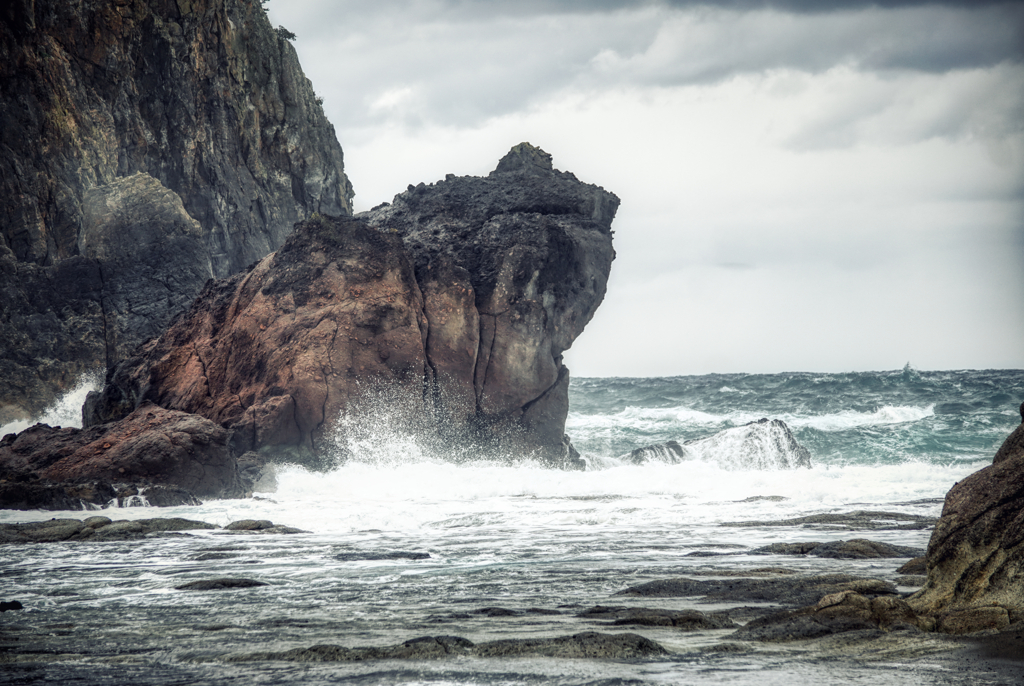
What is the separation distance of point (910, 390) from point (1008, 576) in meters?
33.1

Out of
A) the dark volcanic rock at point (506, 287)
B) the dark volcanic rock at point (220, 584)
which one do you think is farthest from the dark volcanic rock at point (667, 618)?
the dark volcanic rock at point (506, 287)

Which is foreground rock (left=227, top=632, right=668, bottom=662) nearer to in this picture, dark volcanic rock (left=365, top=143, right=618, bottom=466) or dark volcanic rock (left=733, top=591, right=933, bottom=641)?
dark volcanic rock (left=733, top=591, right=933, bottom=641)

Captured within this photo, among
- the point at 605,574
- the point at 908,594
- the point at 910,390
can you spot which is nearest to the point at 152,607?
the point at 605,574

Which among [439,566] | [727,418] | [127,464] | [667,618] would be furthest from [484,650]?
[727,418]

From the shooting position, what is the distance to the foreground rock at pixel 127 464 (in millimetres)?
11531

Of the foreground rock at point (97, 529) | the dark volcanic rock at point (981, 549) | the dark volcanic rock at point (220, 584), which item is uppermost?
the dark volcanic rock at point (981, 549)

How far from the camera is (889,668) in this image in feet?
11.3

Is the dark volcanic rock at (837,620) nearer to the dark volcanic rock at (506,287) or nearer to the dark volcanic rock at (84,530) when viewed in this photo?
the dark volcanic rock at (84,530)

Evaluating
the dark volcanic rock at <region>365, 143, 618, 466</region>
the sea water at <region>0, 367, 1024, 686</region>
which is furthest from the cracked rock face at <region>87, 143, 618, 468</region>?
the sea water at <region>0, 367, 1024, 686</region>

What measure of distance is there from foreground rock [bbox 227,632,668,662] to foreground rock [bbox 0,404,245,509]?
9.16 m

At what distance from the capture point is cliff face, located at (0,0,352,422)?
22.8 meters

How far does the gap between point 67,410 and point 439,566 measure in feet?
63.2

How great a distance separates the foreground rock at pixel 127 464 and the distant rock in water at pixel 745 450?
1224 centimetres

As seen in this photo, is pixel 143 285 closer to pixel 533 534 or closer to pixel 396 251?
pixel 396 251
